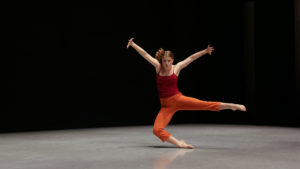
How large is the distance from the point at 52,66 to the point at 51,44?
362 millimetres

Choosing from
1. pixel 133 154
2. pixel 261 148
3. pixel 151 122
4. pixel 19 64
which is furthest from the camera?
pixel 151 122

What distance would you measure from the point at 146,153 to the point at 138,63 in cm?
389

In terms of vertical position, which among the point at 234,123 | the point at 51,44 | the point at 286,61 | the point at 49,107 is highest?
the point at 51,44

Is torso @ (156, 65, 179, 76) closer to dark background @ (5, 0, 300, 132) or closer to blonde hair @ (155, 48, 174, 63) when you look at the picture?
blonde hair @ (155, 48, 174, 63)

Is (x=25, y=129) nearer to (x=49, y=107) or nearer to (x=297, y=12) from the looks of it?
(x=49, y=107)

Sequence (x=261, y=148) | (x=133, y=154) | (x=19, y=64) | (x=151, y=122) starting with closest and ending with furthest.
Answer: (x=133, y=154), (x=261, y=148), (x=19, y=64), (x=151, y=122)

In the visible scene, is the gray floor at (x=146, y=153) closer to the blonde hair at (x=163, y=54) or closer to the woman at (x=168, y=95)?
the woman at (x=168, y=95)

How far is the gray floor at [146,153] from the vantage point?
10.6 ft

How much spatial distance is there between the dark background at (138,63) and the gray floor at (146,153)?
1.53 meters

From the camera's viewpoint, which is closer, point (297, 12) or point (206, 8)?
point (297, 12)

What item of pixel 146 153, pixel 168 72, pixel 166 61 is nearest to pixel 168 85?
pixel 168 72

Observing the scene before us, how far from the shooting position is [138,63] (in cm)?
765

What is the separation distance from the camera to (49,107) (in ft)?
22.2

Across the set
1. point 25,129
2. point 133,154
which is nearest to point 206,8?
point 25,129
